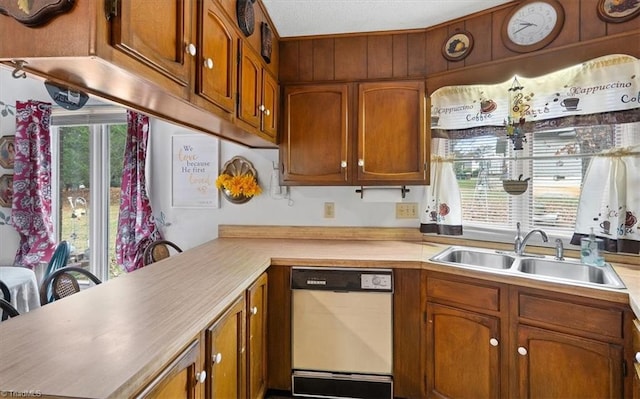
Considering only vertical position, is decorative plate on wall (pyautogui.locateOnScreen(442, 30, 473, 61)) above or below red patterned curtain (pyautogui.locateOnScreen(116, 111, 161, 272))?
above

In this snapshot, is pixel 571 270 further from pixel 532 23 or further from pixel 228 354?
pixel 228 354

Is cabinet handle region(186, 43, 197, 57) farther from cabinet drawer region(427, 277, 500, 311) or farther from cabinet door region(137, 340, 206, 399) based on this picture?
cabinet drawer region(427, 277, 500, 311)

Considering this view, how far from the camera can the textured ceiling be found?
1.91 m

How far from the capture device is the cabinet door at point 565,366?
54.5 inches

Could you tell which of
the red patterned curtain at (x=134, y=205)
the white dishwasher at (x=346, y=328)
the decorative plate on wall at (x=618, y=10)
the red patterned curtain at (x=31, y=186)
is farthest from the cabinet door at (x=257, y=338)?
the red patterned curtain at (x=31, y=186)

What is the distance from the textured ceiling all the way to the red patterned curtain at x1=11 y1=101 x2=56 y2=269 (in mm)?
2402

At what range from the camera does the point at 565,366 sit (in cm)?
148

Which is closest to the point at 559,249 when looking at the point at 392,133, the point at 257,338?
the point at 392,133

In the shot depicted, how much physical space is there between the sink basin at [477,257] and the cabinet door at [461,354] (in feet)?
1.14

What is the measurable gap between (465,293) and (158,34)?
5.78ft

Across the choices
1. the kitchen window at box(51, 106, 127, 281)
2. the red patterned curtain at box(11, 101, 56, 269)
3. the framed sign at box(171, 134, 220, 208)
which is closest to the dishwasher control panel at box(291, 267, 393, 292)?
the framed sign at box(171, 134, 220, 208)

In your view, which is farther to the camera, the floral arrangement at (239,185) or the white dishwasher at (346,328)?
the floral arrangement at (239,185)

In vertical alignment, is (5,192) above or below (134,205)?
above

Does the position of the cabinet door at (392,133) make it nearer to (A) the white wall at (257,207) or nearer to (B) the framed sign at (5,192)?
(A) the white wall at (257,207)
